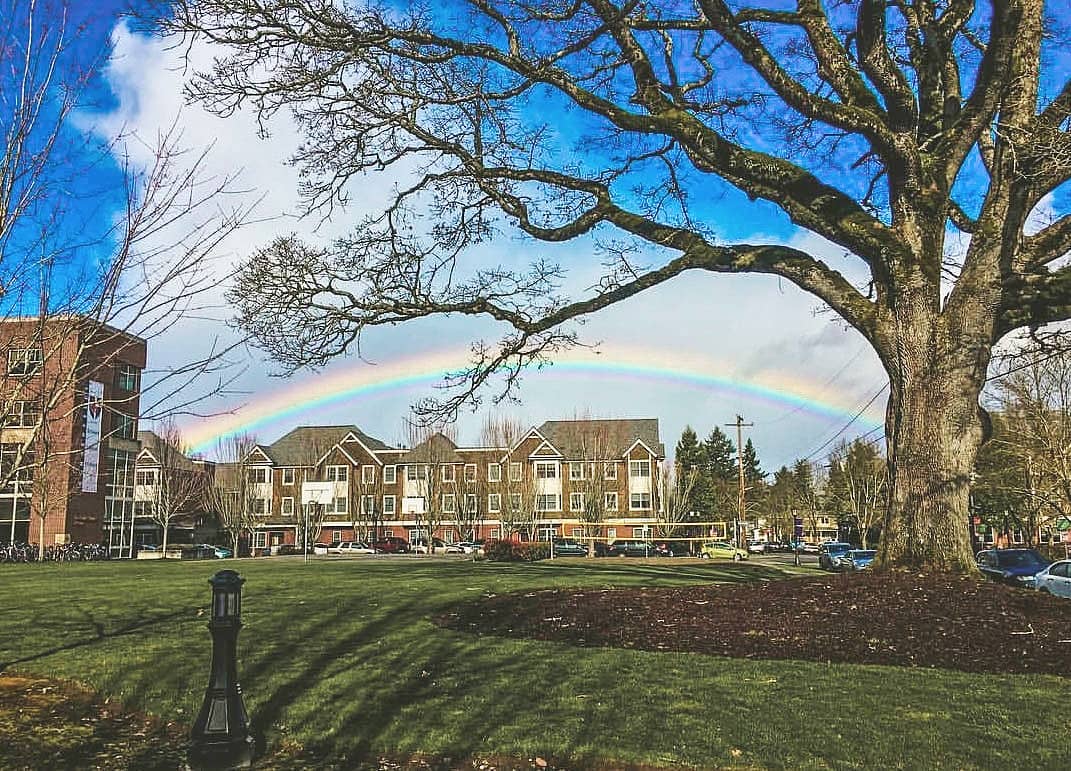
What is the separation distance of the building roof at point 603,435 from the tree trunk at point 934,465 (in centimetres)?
5226

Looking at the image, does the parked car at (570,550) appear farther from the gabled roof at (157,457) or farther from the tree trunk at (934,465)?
the tree trunk at (934,465)

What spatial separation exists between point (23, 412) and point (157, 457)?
2253 inches

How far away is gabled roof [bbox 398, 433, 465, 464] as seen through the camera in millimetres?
66500

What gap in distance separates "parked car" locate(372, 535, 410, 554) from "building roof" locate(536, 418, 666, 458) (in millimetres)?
15368

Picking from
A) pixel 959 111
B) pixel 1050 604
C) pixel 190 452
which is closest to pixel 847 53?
pixel 959 111

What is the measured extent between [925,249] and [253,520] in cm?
5842

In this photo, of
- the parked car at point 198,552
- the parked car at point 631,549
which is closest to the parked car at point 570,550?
the parked car at point 631,549

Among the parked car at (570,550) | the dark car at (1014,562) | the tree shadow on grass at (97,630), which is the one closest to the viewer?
the tree shadow on grass at (97,630)

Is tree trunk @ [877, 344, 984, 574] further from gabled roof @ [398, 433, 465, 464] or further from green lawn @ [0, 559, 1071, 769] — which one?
gabled roof @ [398, 433, 465, 464]

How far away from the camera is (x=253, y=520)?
63188 mm

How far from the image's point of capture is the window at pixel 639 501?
72312 mm

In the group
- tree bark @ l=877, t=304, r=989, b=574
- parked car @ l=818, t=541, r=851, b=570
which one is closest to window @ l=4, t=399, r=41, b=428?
tree bark @ l=877, t=304, r=989, b=574

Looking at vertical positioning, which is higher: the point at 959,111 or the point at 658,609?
the point at 959,111

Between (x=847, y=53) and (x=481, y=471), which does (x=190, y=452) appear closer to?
(x=481, y=471)
